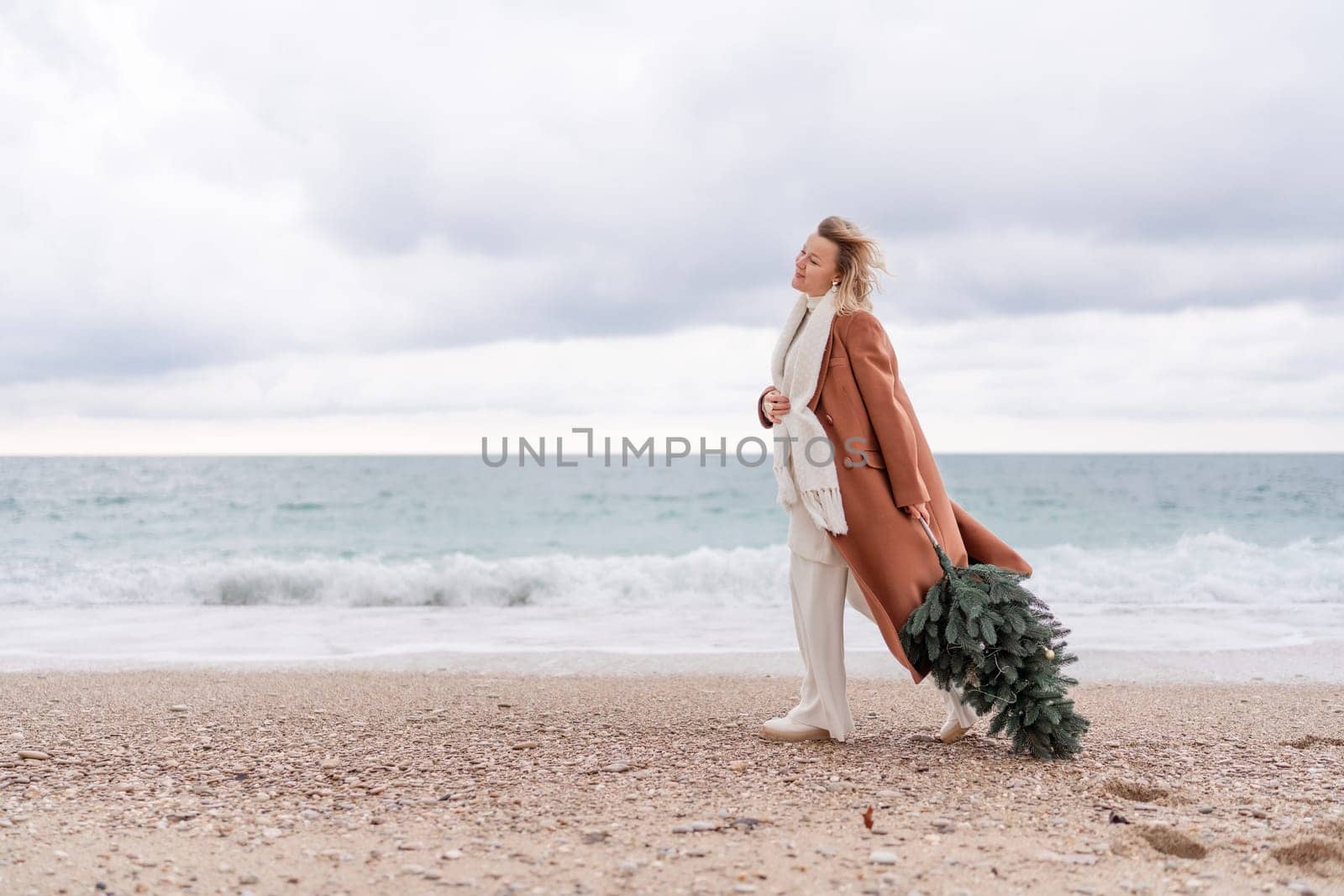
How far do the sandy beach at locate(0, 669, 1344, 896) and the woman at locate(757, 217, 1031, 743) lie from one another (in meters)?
0.51

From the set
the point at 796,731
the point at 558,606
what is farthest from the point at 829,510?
the point at 558,606

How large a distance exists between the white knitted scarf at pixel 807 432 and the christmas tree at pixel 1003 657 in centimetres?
52

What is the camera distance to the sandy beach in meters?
2.80

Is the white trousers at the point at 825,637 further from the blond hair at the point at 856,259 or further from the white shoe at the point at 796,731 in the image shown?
the blond hair at the point at 856,259

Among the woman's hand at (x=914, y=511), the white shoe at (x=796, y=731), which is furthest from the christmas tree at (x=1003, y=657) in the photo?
the white shoe at (x=796, y=731)

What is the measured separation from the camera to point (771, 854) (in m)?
2.92

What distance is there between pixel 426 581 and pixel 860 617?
601 centimetres

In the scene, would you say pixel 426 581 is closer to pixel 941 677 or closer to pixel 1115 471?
pixel 941 677

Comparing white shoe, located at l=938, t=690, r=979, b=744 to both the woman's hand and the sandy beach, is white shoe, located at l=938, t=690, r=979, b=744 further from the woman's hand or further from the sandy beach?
the woman's hand

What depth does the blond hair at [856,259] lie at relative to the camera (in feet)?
13.4

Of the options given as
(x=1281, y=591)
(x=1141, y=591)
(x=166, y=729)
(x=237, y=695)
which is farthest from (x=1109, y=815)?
(x=1281, y=591)

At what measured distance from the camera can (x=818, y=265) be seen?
13.5ft

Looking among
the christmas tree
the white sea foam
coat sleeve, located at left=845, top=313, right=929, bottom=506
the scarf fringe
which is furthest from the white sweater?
the white sea foam

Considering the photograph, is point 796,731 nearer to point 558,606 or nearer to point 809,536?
point 809,536
